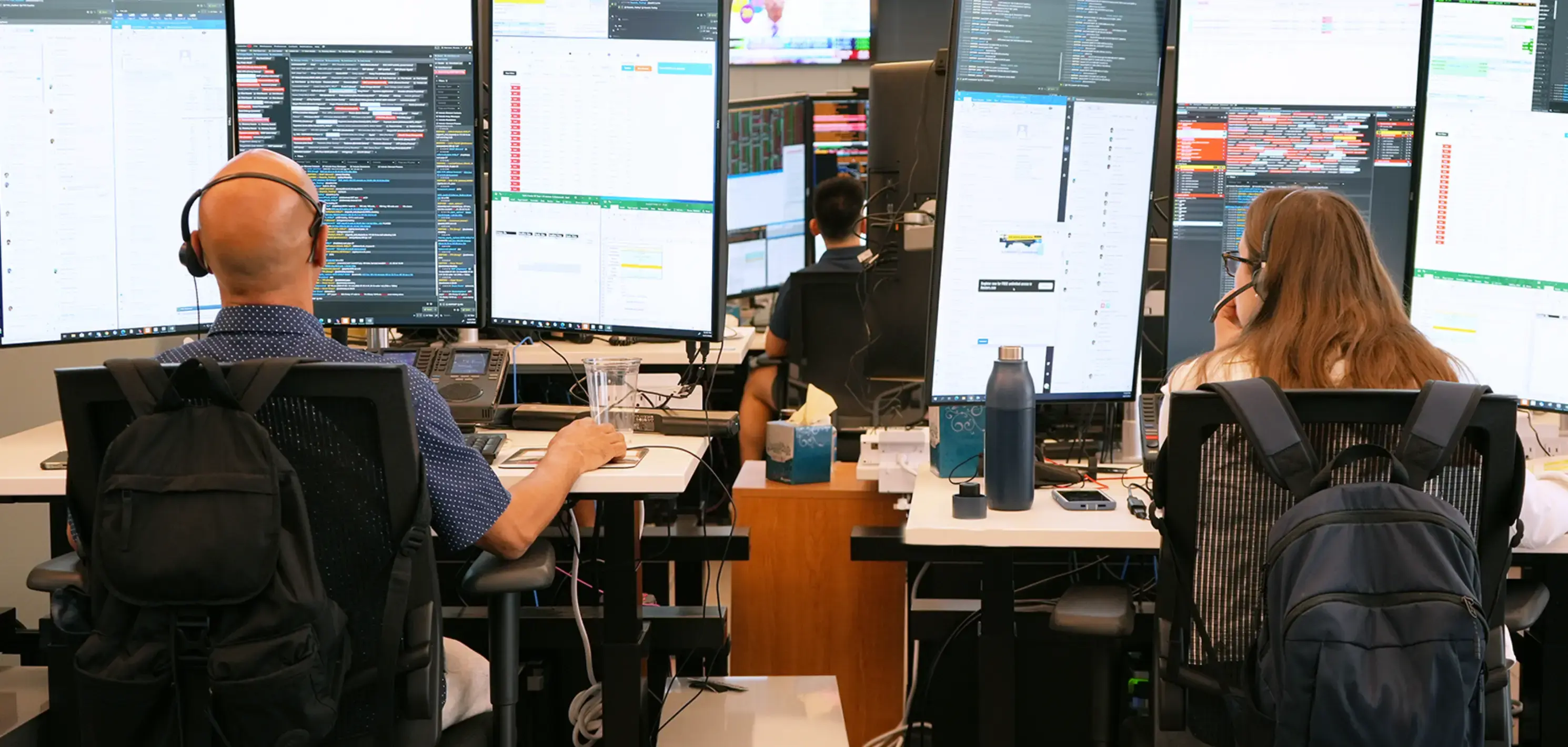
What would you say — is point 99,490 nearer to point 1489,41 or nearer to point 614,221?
point 614,221

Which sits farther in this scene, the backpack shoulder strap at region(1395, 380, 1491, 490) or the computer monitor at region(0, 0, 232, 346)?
the computer monitor at region(0, 0, 232, 346)

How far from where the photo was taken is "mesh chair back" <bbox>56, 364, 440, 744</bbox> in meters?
1.64

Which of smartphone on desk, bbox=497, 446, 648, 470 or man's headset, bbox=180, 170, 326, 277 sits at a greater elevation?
man's headset, bbox=180, 170, 326, 277

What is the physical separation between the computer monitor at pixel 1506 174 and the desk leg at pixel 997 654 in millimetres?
1102

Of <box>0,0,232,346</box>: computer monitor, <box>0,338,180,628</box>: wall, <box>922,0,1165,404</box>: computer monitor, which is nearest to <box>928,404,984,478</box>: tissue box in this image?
<box>922,0,1165,404</box>: computer monitor

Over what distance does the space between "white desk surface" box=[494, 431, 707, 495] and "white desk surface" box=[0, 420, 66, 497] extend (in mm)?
709

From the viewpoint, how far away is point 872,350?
406cm

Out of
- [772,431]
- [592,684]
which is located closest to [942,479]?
[772,431]

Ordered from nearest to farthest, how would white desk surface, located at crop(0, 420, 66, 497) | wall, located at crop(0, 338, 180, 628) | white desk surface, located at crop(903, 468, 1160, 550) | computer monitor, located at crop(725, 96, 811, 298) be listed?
white desk surface, located at crop(903, 468, 1160, 550)
white desk surface, located at crop(0, 420, 66, 497)
wall, located at crop(0, 338, 180, 628)
computer monitor, located at crop(725, 96, 811, 298)

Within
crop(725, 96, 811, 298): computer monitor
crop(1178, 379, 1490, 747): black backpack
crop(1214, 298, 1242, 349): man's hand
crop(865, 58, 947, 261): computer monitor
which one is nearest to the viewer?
crop(1178, 379, 1490, 747): black backpack

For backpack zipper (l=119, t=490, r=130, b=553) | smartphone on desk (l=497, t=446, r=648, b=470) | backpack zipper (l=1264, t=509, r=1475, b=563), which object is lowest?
smartphone on desk (l=497, t=446, r=648, b=470)

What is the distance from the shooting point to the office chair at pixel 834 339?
14.2ft

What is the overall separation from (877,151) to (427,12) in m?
1.45

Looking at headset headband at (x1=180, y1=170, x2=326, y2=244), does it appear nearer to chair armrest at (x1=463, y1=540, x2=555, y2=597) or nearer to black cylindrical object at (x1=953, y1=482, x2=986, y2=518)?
chair armrest at (x1=463, y1=540, x2=555, y2=597)
